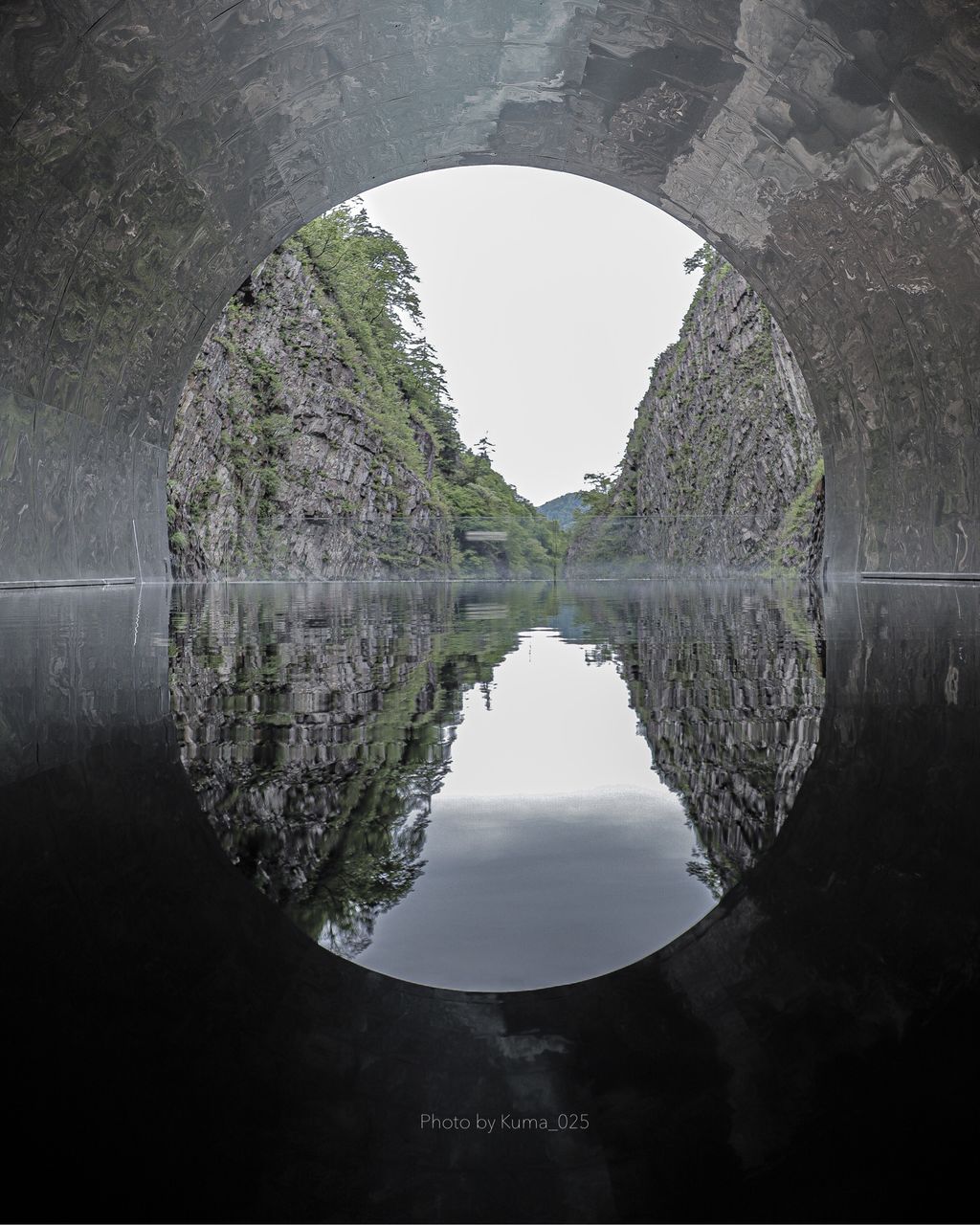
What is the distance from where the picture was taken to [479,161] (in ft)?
38.8

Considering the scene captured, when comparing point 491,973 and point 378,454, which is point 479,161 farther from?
point 378,454

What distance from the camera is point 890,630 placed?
5531 millimetres

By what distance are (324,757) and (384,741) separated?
0.80ft

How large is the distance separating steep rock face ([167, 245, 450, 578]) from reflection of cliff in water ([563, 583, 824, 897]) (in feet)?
66.4

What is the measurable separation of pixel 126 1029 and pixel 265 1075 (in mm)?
152

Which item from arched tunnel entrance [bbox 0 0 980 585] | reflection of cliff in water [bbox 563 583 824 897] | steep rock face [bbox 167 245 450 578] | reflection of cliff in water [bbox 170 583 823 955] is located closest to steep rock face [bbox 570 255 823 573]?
steep rock face [bbox 167 245 450 578]

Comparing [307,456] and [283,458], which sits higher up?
[307,456]

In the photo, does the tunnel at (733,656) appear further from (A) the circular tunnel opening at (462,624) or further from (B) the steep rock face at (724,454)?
(B) the steep rock face at (724,454)

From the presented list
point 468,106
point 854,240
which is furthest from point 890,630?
point 468,106

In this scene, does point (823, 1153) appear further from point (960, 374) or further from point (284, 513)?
point (284, 513)

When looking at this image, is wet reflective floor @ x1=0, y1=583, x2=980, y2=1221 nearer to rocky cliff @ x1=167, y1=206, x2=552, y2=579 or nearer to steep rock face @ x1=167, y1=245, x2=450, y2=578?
rocky cliff @ x1=167, y1=206, x2=552, y2=579

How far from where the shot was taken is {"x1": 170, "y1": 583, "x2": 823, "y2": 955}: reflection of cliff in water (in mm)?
1384

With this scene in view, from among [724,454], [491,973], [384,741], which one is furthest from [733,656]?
[724,454]

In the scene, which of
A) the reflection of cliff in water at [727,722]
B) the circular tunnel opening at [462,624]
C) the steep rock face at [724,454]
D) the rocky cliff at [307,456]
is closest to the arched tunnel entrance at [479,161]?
the circular tunnel opening at [462,624]
